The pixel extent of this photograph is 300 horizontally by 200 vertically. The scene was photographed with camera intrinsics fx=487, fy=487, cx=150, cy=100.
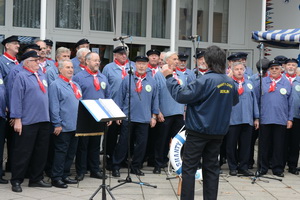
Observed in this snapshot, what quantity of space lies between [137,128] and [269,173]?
9.20ft

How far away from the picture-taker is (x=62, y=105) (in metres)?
7.46

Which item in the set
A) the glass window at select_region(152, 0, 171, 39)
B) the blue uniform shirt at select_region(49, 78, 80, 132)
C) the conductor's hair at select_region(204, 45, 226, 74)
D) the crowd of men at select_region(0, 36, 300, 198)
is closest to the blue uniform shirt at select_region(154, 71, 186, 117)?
the crowd of men at select_region(0, 36, 300, 198)

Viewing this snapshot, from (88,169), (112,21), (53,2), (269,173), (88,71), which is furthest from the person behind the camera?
(112,21)

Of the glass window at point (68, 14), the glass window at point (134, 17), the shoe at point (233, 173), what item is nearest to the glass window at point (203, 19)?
the glass window at point (134, 17)

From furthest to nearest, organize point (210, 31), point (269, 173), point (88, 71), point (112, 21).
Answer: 1. point (210, 31)
2. point (112, 21)
3. point (269, 173)
4. point (88, 71)

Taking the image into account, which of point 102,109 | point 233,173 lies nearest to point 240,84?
point 233,173

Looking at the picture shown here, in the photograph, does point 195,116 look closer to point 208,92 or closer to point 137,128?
point 208,92

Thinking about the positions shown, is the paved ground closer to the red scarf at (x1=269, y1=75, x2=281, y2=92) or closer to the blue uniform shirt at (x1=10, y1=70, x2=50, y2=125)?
the blue uniform shirt at (x1=10, y1=70, x2=50, y2=125)

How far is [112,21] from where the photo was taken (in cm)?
1519

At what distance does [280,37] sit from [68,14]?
6.29 m

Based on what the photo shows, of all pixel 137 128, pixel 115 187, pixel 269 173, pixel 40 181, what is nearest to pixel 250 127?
pixel 269 173

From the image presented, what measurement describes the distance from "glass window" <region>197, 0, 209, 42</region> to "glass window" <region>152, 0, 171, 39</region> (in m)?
1.38

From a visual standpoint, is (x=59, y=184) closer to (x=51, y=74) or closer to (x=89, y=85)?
(x=89, y=85)

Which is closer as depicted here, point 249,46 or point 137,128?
point 137,128
